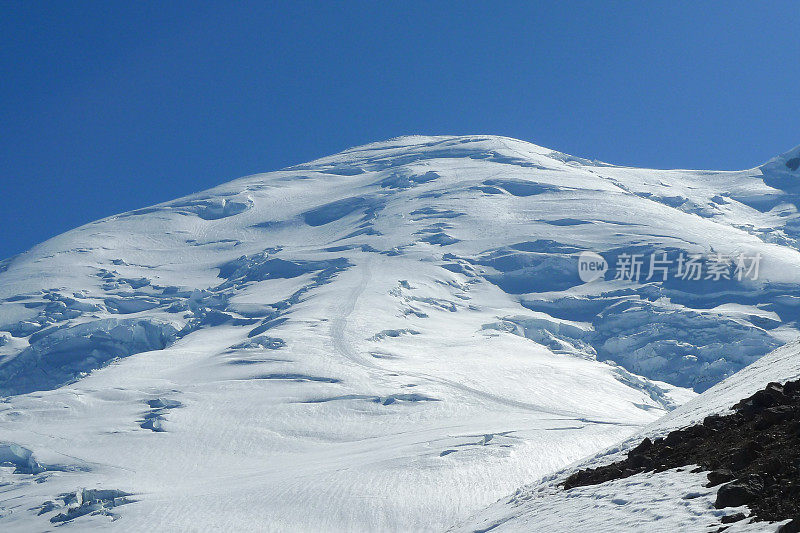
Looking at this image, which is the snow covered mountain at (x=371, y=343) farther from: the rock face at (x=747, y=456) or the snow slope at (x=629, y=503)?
the rock face at (x=747, y=456)

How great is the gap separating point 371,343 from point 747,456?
9265cm

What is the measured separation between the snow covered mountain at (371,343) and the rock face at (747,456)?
25.7 m

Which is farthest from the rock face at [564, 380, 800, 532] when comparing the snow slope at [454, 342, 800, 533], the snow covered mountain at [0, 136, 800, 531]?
the snow covered mountain at [0, 136, 800, 531]

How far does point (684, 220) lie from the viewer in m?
157

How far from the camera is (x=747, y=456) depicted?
13.7 m

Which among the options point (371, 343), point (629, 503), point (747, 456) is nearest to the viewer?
point (747, 456)

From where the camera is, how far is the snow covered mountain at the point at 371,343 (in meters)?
57.5

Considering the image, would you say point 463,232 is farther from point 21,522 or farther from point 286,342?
point 21,522

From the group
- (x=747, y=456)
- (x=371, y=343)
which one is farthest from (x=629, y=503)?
(x=371, y=343)

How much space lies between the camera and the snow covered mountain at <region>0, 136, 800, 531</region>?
57.5 metres

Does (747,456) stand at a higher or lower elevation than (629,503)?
higher

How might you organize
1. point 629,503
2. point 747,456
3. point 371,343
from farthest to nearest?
1. point 371,343
2. point 629,503
3. point 747,456

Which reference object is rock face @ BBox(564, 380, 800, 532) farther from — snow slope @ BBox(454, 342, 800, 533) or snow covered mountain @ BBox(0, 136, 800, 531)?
snow covered mountain @ BBox(0, 136, 800, 531)

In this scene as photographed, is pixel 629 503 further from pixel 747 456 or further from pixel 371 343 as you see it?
pixel 371 343
